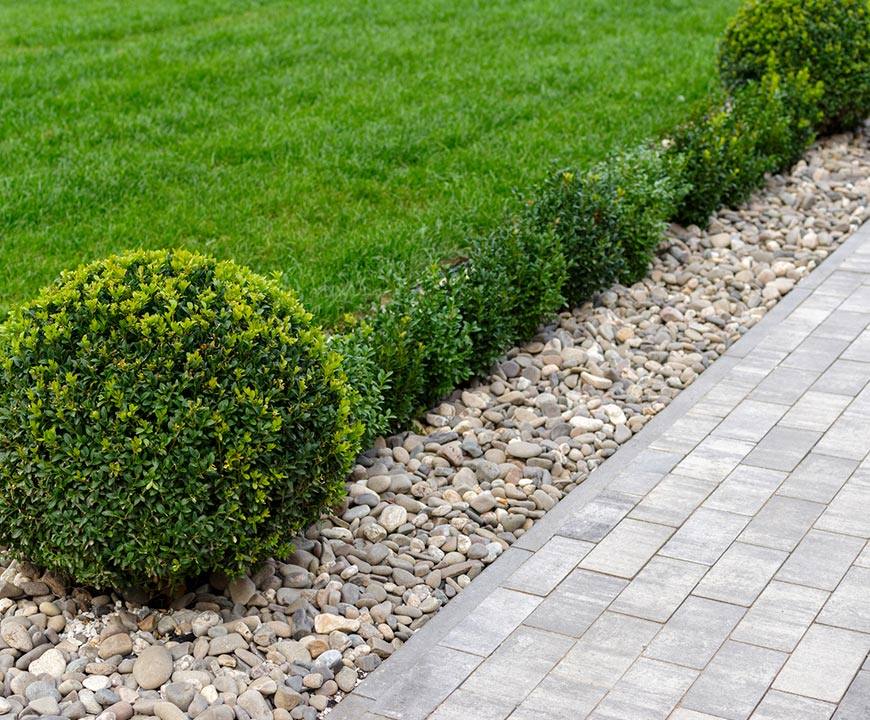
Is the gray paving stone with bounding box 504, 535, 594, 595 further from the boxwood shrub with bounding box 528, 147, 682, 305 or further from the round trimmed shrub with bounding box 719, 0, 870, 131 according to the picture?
the round trimmed shrub with bounding box 719, 0, 870, 131

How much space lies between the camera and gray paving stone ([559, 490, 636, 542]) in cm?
484

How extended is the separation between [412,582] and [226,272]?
4.38 ft

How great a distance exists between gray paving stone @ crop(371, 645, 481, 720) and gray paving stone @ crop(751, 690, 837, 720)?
2.99ft

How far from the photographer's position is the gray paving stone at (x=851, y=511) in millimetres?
4824

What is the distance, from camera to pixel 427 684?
3.97m

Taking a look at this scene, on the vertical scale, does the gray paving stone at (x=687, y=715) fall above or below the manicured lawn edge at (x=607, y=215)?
below

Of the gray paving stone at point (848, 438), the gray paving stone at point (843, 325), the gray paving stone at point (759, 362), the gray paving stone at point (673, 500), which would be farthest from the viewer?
the gray paving stone at point (843, 325)

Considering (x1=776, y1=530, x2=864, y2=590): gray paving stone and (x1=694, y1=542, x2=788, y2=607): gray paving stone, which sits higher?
(x1=694, y1=542, x2=788, y2=607): gray paving stone

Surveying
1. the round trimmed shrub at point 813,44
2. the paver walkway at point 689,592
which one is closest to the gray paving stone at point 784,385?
the paver walkway at point 689,592

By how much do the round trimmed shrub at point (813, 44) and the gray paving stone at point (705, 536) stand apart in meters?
5.30

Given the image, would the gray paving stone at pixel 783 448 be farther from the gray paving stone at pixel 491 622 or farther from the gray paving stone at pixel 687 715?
the gray paving stone at pixel 687 715

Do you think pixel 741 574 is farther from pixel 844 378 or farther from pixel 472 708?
pixel 844 378

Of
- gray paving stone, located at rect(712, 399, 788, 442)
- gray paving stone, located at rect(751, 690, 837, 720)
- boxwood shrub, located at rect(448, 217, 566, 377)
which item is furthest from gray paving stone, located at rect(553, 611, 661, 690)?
boxwood shrub, located at rect(448, 217, 566, 377)

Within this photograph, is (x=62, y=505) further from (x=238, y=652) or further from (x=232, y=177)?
(x=232, y=177)
